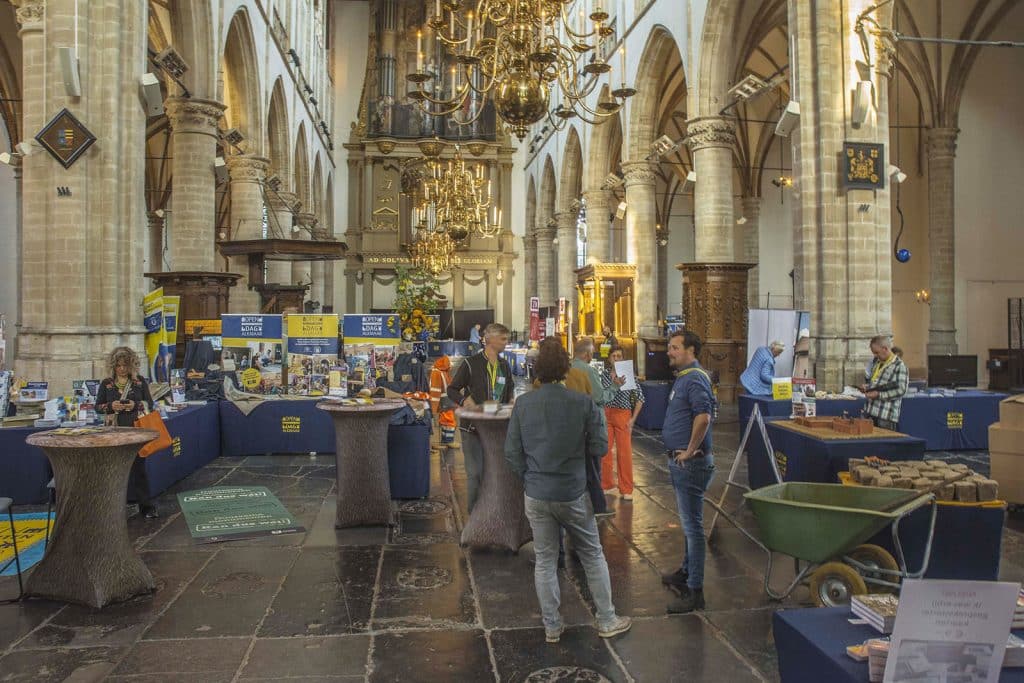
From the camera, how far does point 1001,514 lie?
4023 millimetres

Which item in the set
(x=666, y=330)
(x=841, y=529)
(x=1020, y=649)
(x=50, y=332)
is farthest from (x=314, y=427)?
(x=666, y=330)

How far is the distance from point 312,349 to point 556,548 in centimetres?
558

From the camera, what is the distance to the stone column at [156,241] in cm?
2609

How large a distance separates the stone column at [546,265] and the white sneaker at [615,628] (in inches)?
989

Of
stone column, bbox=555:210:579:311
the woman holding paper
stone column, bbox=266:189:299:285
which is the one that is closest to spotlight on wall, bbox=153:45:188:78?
stone column, bbox=266:189:299:285

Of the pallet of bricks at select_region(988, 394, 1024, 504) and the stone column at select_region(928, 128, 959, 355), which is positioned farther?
the stone column at select_region(928, 128, 959, 355)

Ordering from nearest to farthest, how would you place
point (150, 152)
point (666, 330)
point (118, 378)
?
1. point (118, 378)
2. point (666, 330)
3. point (150, 152)

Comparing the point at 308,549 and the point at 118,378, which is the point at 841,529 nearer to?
the point at 308,549

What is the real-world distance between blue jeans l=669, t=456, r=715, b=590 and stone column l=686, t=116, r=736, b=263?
1010 centimetres

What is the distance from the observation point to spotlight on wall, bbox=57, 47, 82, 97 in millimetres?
7621

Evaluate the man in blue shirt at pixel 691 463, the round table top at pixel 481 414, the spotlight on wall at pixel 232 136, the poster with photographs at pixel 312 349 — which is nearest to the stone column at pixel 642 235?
the spotlight on wall at pixel 232 136

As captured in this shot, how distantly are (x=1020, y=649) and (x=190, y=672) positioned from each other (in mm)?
3103

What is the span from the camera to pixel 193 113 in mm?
11719

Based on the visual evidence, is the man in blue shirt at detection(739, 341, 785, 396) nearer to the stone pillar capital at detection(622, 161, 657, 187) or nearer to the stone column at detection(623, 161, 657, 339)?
the stone column at detection(623, 161, 657, 339)
